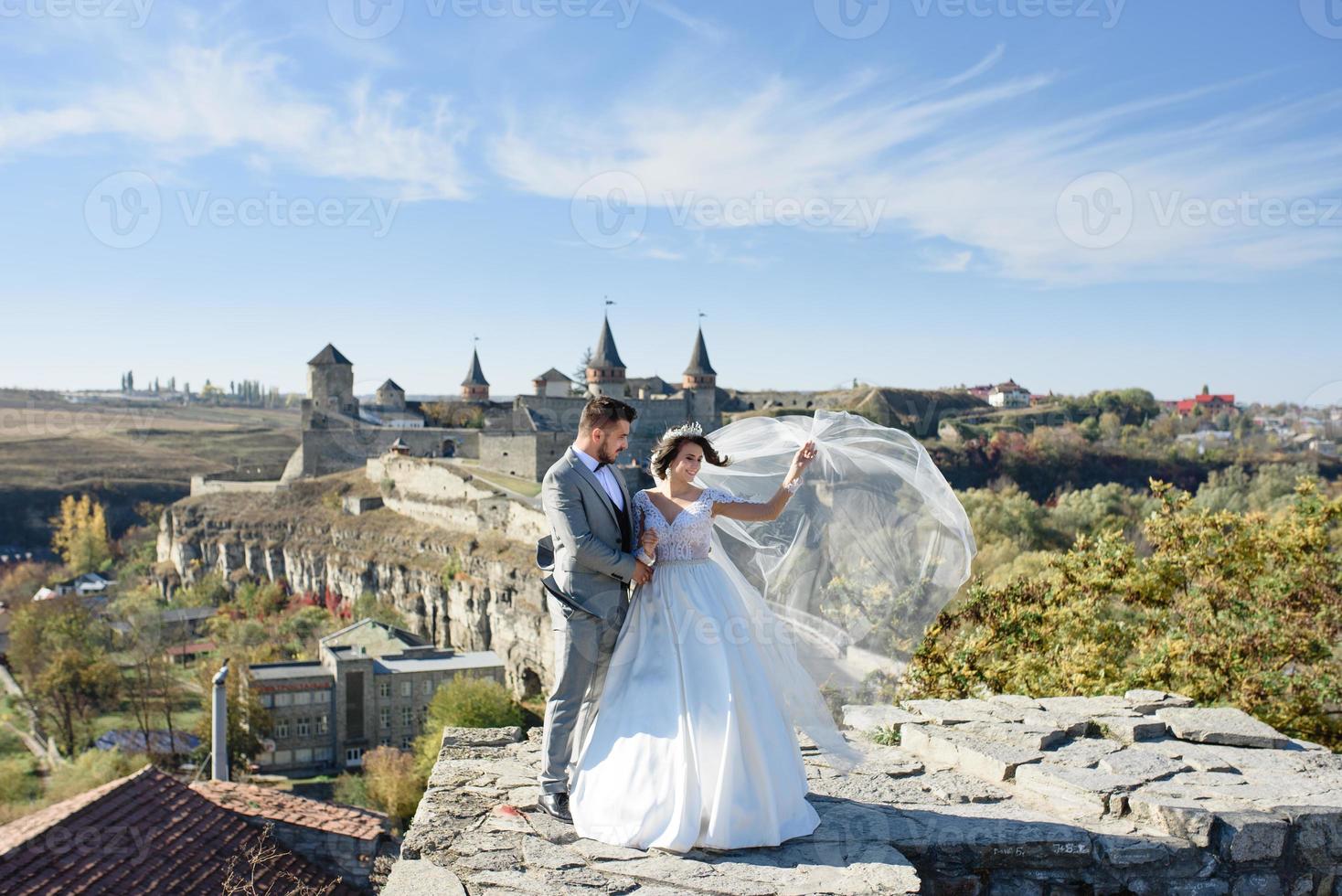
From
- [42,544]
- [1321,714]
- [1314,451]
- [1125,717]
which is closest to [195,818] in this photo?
[1125,717]

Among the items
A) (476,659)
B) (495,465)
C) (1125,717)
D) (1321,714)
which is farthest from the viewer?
(495,465)

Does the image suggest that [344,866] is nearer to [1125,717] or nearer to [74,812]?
[74,812]

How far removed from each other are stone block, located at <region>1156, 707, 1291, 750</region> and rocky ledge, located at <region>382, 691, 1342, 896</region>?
0.01m

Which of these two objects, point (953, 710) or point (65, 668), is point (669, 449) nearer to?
point (953, 710)

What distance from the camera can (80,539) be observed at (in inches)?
2498

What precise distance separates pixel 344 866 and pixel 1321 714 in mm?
7599

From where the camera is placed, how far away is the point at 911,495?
4934mm

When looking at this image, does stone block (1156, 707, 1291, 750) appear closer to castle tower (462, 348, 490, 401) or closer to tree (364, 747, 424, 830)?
tree (364, 747, 424, 830)

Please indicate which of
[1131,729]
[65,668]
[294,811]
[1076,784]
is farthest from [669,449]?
[65,668]

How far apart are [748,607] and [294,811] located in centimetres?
644

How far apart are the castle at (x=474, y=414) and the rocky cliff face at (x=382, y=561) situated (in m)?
3.33

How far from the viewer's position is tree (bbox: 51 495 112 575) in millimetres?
62469

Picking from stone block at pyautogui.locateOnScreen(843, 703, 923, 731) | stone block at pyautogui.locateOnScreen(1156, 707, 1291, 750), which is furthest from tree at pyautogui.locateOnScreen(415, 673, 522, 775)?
stone block at pyautogui.locateOnScreen(1156, 707, 1291, 750)

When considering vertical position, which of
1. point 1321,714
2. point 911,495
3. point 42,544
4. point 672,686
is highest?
Result: point 911,495
